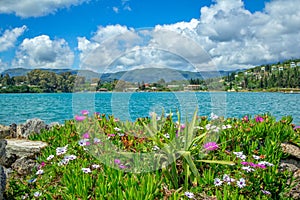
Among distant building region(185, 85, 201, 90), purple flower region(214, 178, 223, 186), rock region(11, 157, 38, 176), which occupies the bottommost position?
rock region(11, 157, 38, 176)

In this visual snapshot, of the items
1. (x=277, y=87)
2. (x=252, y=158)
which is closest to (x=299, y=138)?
(x=252, y=158)

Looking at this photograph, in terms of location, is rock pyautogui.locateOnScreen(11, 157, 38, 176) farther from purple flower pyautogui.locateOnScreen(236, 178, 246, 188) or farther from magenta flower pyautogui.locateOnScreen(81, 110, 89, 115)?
purple flower pyautogui.locateOnScreen(236, 178, 246, 188)

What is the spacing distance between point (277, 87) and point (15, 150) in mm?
94599

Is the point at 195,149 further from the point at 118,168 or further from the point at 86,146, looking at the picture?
the point at 86,146

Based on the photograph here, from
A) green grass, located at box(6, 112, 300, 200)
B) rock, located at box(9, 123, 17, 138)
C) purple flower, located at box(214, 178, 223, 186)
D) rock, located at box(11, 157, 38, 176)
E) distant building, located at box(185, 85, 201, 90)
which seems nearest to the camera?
green grass, located at box(6, 112, 300, 200)

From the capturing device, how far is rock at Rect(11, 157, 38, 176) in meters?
4.49

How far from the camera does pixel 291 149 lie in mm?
4625

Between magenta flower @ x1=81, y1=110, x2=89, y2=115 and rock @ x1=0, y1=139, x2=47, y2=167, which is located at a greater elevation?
magenta flower @ x1=81, y1=110, x2=89, y2=115

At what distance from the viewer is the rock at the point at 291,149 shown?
451 cm

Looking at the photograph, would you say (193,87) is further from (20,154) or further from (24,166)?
(20,154)

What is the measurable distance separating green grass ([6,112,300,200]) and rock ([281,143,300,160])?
0.11m

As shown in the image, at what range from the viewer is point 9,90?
284 feet

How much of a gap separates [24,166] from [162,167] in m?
2.44

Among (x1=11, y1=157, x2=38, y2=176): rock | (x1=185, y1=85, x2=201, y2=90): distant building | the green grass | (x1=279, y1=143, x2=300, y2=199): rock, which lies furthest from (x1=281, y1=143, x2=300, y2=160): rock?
(x1=11, y1=157, x2=38, y2=176): rock
